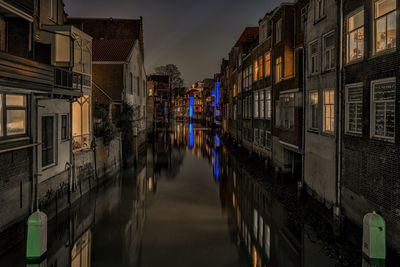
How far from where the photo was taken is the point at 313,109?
14.4m

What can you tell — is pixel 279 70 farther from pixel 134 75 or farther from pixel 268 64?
pixel 134 75

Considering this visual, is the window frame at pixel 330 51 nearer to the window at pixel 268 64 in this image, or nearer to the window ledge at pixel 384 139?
the window ledge at pixel 384 139

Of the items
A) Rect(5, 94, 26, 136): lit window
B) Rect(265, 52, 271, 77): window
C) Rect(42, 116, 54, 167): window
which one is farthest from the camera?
Rect(265, 52, 271, 77): window

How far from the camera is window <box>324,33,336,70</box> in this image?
12578mm

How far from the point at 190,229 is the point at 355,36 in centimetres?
908

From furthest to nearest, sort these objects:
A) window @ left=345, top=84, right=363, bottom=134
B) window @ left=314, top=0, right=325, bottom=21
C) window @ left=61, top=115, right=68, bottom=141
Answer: window @ left=61, top=115, right=68, bottom=141 → window @ left=314, top=0, right=325, bottom=21 → window @ left=345, top=84, right=363, bottom=134

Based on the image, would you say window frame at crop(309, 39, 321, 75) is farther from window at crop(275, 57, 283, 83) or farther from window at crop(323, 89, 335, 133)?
window at crop(275, 57, 283, 83)

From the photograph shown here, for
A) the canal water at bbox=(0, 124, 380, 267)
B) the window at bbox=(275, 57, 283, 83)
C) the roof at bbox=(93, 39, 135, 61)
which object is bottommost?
the canal water at bbox=(0, 124, 380, 267)

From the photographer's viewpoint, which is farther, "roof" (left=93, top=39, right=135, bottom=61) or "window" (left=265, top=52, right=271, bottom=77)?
"roof" (left=93, top=39, right=135, bottom=61)

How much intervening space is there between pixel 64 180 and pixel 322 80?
12.0 metres

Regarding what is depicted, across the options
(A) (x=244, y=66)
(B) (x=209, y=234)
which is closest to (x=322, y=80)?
(B) (x=209, y=234)

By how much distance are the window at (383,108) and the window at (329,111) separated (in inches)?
112

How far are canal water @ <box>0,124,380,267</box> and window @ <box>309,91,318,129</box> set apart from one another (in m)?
3.58

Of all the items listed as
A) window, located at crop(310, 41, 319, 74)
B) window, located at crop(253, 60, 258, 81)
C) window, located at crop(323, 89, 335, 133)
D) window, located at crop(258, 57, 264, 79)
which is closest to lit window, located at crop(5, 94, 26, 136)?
window, located at crop(323, 89, 335, 133)
